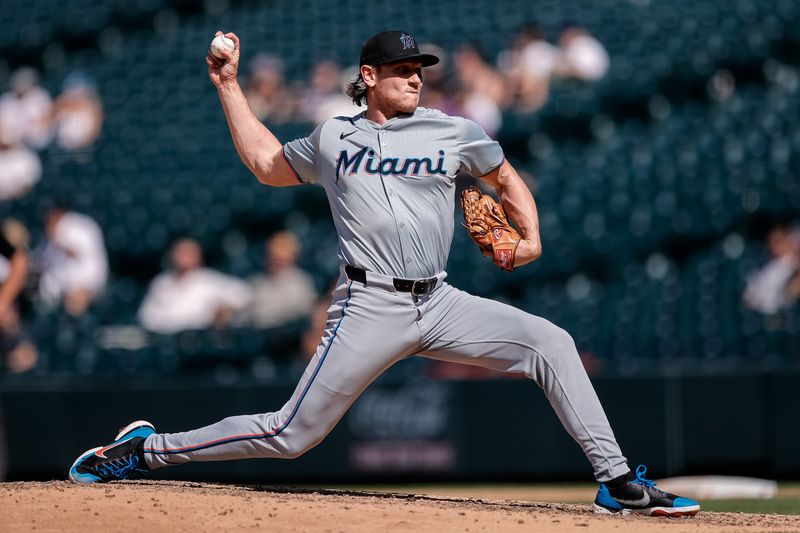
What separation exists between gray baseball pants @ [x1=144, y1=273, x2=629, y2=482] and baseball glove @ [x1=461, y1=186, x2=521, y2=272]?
7.3 inches

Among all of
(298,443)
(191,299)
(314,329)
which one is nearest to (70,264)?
(191,299)

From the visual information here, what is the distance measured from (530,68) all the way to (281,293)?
10.3ft

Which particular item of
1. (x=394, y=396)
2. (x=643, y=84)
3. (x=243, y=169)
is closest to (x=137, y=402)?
(x=394, y=396)

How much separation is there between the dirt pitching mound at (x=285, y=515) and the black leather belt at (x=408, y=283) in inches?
30.5

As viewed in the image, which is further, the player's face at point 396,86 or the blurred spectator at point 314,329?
the blurred spectator at point 314,329

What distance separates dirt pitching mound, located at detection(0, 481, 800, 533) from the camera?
404 cm

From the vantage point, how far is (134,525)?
4027 millimetres

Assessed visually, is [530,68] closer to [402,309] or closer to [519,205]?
[519,205]

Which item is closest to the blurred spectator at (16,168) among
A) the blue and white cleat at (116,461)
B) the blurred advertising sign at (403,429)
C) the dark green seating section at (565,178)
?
the dark green seating section at (565,178)

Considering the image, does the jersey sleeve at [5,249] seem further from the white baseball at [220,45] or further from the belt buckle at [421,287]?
the belt buckle at [421,287]

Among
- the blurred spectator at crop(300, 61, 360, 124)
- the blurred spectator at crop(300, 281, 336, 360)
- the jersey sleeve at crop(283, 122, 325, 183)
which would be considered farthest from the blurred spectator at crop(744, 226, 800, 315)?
the jersey sleeve at crop(283, 122, 325, 183)

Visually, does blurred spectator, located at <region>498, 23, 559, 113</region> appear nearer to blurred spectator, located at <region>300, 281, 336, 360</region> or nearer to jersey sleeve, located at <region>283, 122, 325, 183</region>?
blurred spectator, located at <region>300, 281, 336, 360</region>

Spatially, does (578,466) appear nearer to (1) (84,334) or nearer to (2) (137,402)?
(2) (137,402)

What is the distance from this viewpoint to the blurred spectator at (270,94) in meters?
11.1
